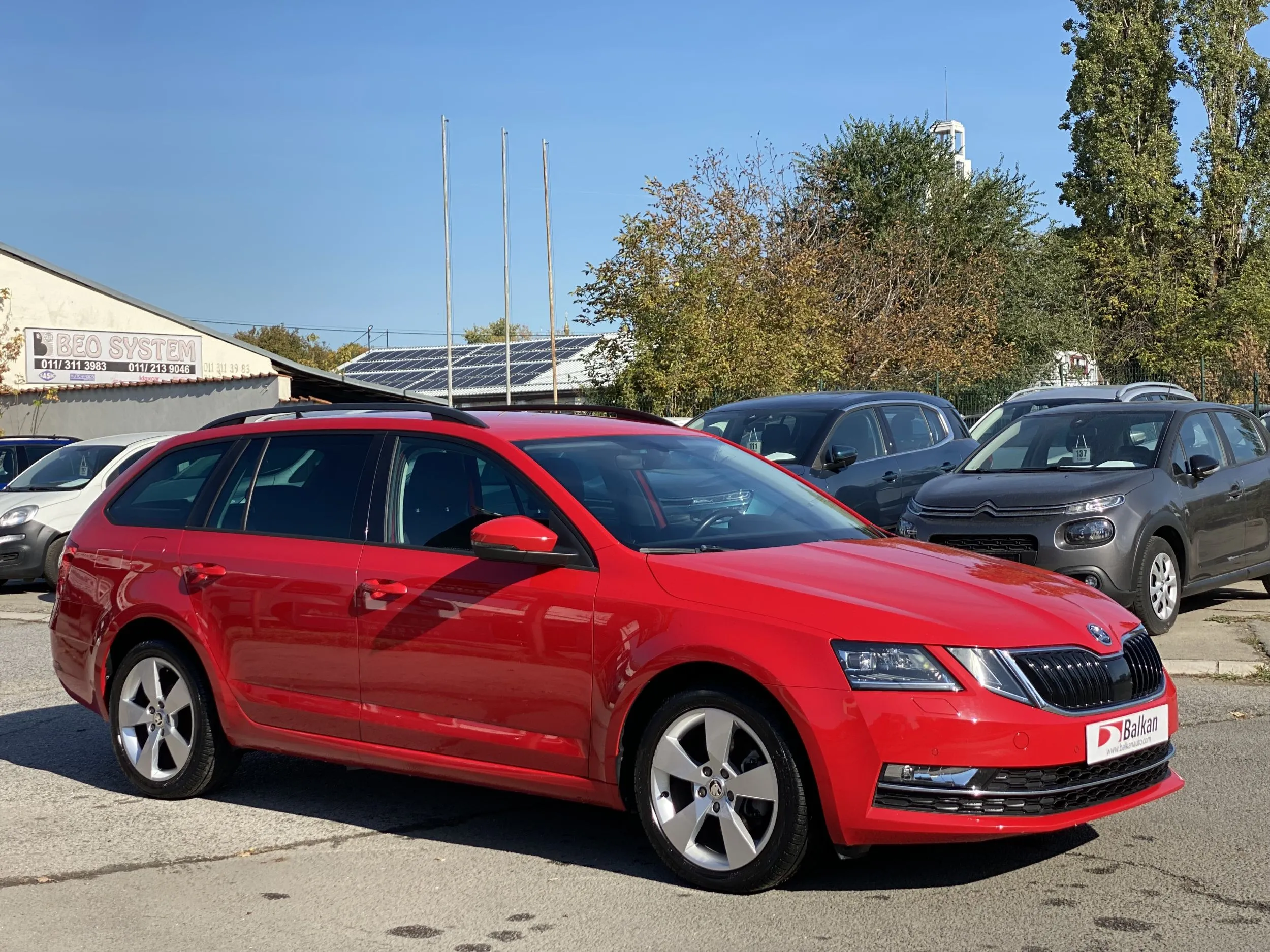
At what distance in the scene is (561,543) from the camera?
17.3 ft

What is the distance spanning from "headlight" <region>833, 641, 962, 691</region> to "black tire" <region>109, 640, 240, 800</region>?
3.07 m

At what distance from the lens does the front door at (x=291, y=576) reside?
19.1ft

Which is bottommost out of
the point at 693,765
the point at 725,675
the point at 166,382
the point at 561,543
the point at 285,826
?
the point at 285,826

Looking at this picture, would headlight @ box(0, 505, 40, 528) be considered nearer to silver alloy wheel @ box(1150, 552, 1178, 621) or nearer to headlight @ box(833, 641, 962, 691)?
silver alloy wheel @ box(1150, 552, 1178, 621)

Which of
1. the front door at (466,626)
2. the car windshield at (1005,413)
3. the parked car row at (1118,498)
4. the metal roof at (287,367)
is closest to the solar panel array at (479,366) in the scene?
the metal roof at (287,367)

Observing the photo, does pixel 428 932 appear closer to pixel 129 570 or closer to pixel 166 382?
pixel 129 570

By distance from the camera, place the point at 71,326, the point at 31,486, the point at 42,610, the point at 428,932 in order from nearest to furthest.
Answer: the point at 428,932, the point at 42,610, the point at 31,486, the point at 71,326

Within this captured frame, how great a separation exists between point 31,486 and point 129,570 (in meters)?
10.6

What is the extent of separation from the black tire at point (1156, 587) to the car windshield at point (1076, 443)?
685 mm

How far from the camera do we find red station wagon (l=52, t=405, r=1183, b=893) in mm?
4586

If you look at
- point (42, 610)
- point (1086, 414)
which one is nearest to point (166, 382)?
point (42, 610)

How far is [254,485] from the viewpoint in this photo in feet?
21.0

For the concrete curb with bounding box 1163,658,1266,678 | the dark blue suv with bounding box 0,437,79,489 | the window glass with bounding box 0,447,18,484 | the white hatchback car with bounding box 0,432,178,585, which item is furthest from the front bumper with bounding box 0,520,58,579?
the concrete curb with bounding box 1163,658,1266,678

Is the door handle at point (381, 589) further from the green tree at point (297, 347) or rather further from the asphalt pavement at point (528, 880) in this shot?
the green tree at point (297, 347)
